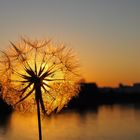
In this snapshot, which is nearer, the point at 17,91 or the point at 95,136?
the point at 17,91

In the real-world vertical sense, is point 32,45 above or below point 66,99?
above

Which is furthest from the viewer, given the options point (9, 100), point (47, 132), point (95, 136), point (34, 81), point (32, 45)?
point (47, 132)

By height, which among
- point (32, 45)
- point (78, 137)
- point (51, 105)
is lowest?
Result: point (78, 137)

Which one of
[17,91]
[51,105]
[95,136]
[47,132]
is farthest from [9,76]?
[47,132]

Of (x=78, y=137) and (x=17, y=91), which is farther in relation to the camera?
(x=78, y=137)

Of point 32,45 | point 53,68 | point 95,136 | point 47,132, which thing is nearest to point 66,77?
point 53,68

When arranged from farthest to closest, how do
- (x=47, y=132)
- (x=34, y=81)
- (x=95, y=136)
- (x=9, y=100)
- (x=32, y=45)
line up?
(x=47, y=132)
(x=95, y=136)
(x=32, y=45)
(x=9, y=100)
(x=34, y=81)

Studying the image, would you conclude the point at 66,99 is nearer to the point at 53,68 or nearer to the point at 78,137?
the point at 53,68

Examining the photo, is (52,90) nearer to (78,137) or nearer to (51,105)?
(51,105)

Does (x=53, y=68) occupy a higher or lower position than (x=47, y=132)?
higher
